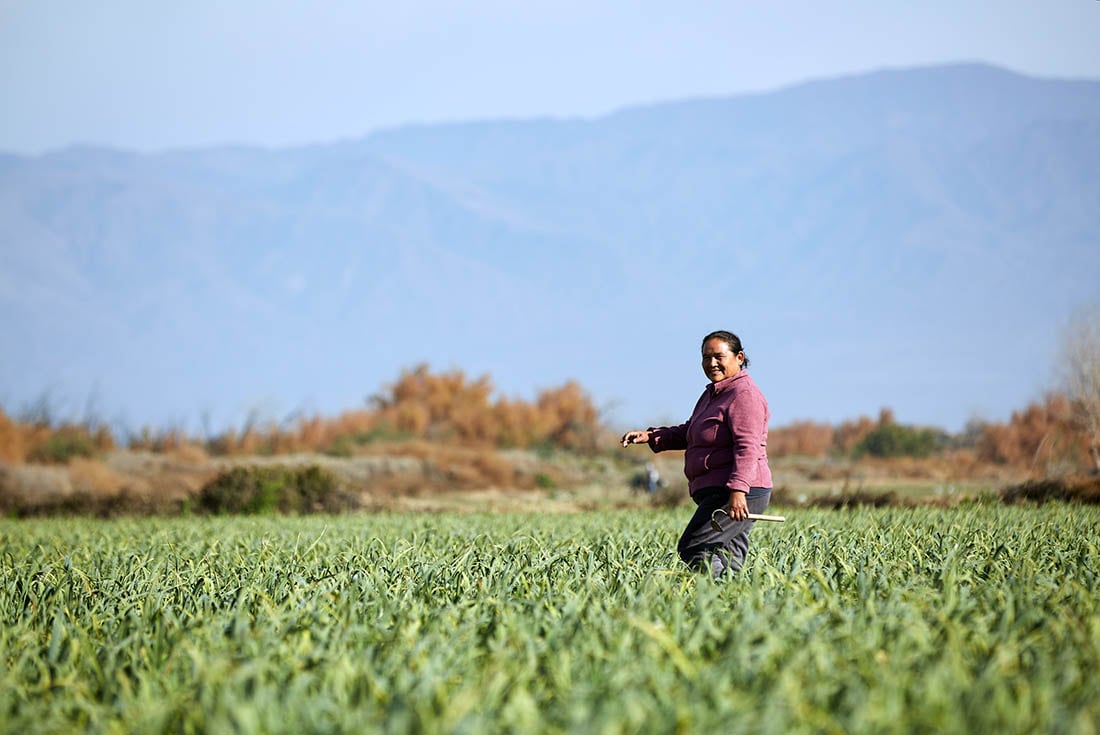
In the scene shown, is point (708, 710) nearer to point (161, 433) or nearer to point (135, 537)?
point (135, 537)

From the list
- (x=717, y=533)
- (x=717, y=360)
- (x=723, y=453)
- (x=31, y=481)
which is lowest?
(x=31, y=481)

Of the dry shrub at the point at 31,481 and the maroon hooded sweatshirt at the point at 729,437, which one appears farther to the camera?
the dry shrub at the point at 31,481

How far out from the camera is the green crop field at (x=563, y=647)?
3764 millimetres

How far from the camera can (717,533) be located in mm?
7695

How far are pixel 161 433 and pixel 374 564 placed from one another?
1226 inches

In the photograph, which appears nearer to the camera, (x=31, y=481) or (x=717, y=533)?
(x=717, y=533)

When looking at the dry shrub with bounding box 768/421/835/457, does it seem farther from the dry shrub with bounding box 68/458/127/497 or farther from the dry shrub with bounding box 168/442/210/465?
the dry shrub with bounding box 68/458/127/497

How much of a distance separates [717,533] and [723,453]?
47 cm

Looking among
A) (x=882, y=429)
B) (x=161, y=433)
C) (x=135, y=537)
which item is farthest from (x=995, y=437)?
(x=135, y=537)

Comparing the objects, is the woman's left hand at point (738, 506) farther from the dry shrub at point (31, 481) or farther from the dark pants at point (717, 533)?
the dry shrub at point (31, 481)

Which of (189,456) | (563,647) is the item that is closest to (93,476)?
(189,456)

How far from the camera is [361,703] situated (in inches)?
160

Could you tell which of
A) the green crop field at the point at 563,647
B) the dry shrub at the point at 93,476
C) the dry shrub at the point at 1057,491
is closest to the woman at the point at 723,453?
the green crop field at the point at 563,647

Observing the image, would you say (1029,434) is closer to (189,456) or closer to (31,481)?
(189,456)
